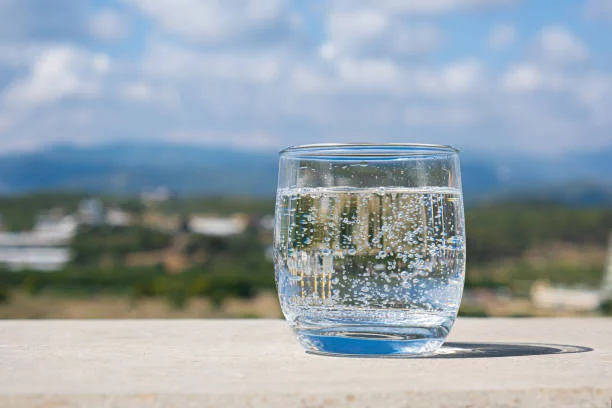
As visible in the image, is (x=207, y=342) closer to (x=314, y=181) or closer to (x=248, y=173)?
(x=314, y=181)

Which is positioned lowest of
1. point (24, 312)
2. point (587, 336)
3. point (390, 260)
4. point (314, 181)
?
point (24, 312)

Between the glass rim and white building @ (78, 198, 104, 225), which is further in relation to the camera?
white building @ (78, 198, 104, 225)

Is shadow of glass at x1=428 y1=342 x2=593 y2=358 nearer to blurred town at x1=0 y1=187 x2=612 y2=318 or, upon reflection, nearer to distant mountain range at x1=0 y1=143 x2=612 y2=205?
blurred town at x1=0 y1=187 x2=612 y2=318

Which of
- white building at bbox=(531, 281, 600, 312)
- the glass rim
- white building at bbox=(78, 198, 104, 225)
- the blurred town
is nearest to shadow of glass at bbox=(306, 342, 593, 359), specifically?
the glass rim

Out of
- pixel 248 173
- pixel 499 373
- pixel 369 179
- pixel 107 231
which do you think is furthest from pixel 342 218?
pixel 248 173

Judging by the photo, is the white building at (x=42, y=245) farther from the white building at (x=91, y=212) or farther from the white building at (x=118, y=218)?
the white building at (x=118, y=218)

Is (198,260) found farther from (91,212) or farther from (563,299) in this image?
(563,299)

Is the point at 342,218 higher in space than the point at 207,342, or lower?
higher
